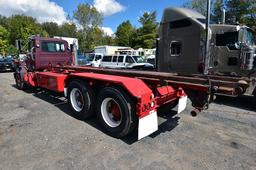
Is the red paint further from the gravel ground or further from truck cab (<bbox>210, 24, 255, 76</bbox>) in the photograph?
truck cab (<bbox>210, 24, 255, 76</bbox>)

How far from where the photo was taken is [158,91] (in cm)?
427

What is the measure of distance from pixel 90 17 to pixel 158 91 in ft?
156

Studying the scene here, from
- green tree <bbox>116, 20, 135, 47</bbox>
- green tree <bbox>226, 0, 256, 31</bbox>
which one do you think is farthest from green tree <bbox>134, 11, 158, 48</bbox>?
green tree <bbox>226, 0, 256, 31</bbox>

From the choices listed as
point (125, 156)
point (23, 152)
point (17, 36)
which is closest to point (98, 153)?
point (125, 156)

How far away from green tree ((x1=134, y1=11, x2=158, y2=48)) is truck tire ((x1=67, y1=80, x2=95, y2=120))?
39.4 metres

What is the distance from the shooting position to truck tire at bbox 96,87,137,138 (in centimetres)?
379

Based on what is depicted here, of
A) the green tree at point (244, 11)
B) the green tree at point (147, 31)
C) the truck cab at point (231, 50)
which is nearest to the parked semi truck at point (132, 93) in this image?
the truck cab at point (231, 50)

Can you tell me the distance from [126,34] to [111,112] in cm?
5379

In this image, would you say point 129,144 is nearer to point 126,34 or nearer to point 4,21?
point 126,34

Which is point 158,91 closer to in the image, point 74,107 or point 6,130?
point 74,107

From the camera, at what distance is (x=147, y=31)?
4469 cm

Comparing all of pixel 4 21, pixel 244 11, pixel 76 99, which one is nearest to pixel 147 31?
pixel 244 11

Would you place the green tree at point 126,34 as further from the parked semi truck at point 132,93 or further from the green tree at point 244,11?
the parked semi truck at point 132,93

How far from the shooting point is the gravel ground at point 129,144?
3207mm
